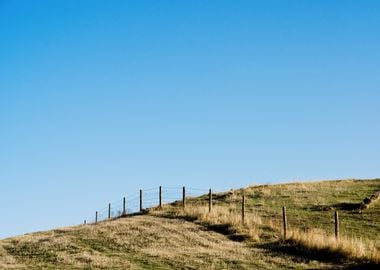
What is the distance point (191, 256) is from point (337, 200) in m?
22.9

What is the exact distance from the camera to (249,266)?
81.7 feet

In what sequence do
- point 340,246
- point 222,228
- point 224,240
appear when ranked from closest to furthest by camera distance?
point 340,246 < point 224,240 < point 222,228

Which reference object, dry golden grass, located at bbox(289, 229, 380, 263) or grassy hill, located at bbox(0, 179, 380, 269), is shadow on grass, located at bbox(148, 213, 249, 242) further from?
dry golden grass, located at bbox(289, 229, 380, 263)

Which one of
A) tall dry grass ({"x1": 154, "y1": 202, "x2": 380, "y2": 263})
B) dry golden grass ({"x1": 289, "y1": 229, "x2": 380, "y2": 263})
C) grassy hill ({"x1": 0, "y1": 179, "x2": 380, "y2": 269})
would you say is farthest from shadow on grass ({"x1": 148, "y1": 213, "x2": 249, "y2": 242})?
dry golden grass ({"x1": 289, "y1": 229, "x2": 380, "y2": 263})

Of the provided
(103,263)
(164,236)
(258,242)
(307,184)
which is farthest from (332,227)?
(307,184)

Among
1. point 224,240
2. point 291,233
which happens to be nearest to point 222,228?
point 224,240

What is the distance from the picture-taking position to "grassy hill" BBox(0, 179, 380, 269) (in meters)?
26.0

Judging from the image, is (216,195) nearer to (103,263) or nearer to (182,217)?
(182,217)

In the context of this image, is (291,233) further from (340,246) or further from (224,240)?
(340,246)

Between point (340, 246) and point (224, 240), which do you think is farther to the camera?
point (224, 240)

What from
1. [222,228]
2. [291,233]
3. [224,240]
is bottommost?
[224,240]

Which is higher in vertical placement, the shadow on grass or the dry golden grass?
the shadow on grass

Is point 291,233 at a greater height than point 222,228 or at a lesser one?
lesser

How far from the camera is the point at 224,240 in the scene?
107ft
